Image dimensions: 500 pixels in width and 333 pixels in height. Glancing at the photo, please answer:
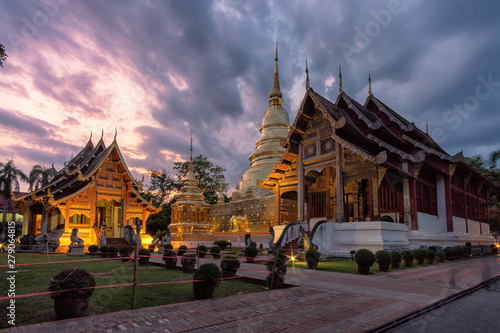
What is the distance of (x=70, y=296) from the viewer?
4.79m

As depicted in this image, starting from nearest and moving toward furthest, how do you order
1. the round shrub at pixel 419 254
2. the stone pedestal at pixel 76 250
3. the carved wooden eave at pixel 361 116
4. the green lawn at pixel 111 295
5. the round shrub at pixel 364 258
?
the green lawn at pixel 111 295 < the round shrub at pixel 364 258 < the round shrub at pixel 419 254 < the carved wooden eave at pixel 361 116 < the stone pedestal at pixel 76 250

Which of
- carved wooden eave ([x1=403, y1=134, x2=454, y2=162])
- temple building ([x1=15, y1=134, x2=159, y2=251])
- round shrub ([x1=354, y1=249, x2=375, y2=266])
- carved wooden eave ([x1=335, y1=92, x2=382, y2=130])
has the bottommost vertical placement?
round shrub ([x1=354, y1=249, x2=375, y2=266])

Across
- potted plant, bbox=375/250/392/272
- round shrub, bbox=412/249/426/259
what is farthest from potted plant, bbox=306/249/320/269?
round shrub, bbox=412/249/426/259

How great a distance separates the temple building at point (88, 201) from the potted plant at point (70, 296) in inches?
634

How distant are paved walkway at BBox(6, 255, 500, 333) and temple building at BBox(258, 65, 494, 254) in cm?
785

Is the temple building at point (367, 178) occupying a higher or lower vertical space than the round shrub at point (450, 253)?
higher

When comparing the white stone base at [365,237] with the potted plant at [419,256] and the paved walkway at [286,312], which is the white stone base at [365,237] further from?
the paved walkway at [286,312]

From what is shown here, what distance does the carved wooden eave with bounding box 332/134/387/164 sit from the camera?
46.2ft

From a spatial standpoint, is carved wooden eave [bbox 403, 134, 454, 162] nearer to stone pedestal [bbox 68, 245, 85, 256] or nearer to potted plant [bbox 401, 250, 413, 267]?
potted plant [bbox 401, 250, 413, 267]

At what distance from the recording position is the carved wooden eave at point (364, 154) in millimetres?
14094

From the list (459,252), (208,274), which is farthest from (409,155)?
(208,274)

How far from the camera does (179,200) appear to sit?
95.4 feet

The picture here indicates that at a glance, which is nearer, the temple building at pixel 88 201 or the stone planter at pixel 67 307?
the stone planter at pixel 67 307

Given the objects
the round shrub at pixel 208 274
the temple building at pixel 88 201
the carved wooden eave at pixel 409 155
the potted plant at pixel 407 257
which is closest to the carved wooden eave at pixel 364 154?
the carved wooden eave at pixel 409 155
